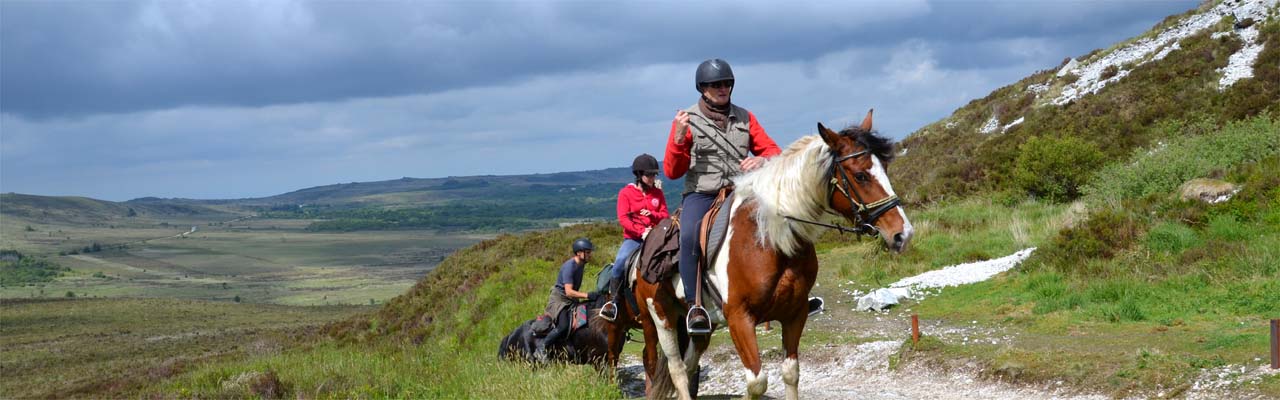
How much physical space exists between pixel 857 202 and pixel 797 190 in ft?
1.68

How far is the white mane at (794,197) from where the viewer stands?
243 inches

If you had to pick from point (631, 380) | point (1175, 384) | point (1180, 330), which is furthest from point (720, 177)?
point (1180, 330)

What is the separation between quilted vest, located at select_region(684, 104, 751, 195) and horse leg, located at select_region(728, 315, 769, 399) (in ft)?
4.02

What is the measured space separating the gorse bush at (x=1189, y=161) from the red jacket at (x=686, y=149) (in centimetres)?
1296

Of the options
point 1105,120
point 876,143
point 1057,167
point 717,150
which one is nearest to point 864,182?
point 876,143

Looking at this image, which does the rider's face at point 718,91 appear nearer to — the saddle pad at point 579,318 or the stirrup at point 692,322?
the stirrup at point 692,322

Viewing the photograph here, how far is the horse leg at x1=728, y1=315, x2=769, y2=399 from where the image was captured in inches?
249

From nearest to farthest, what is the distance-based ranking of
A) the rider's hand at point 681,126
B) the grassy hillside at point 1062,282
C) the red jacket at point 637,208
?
the rider's hand at point 681,126 → the red jacket at point 637,208 → the grassy hillside at point 1062,282

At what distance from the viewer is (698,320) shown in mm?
6816

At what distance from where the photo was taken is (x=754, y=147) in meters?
7.36

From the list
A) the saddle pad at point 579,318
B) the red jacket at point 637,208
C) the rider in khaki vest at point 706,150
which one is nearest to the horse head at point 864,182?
the rider in khaki vest at point 706,150

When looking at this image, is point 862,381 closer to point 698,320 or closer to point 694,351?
point 694,351

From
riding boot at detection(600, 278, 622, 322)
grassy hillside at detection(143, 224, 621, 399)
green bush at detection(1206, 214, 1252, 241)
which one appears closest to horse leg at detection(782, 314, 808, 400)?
riding boot at detection(600, 278, 622, 322)

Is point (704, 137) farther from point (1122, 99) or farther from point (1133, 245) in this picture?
point (1122, 99)
